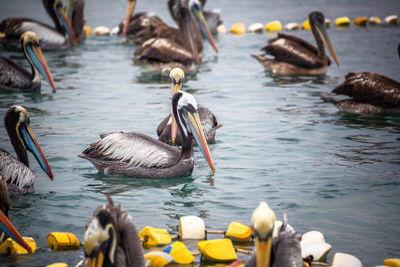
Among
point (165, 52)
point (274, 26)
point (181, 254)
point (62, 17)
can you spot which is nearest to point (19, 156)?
point (181, 254)

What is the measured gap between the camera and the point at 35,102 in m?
8.30

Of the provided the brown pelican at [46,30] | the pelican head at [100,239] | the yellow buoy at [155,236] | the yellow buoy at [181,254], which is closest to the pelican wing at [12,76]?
the brown pelican at [46,30]

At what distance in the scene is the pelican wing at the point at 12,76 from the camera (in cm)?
855

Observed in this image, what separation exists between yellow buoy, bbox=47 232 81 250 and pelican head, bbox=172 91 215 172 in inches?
64.4

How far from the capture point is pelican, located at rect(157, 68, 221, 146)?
20.5ft

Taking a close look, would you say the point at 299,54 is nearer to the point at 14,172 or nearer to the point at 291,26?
the point at 291,26

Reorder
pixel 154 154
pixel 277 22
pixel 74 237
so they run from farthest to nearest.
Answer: pixel 277 22, pixel 154 154, pixel 74 237

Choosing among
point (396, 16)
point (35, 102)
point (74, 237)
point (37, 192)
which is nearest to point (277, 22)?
point (396, 16)

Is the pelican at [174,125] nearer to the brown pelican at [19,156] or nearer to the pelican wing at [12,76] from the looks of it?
the brown pelican at [19,156]

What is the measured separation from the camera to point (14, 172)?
4.80 m

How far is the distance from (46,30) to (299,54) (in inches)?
184

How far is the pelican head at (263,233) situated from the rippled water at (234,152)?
1220mm

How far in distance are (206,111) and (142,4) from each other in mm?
11704

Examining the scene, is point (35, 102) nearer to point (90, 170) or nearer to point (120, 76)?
point (120, 76)
